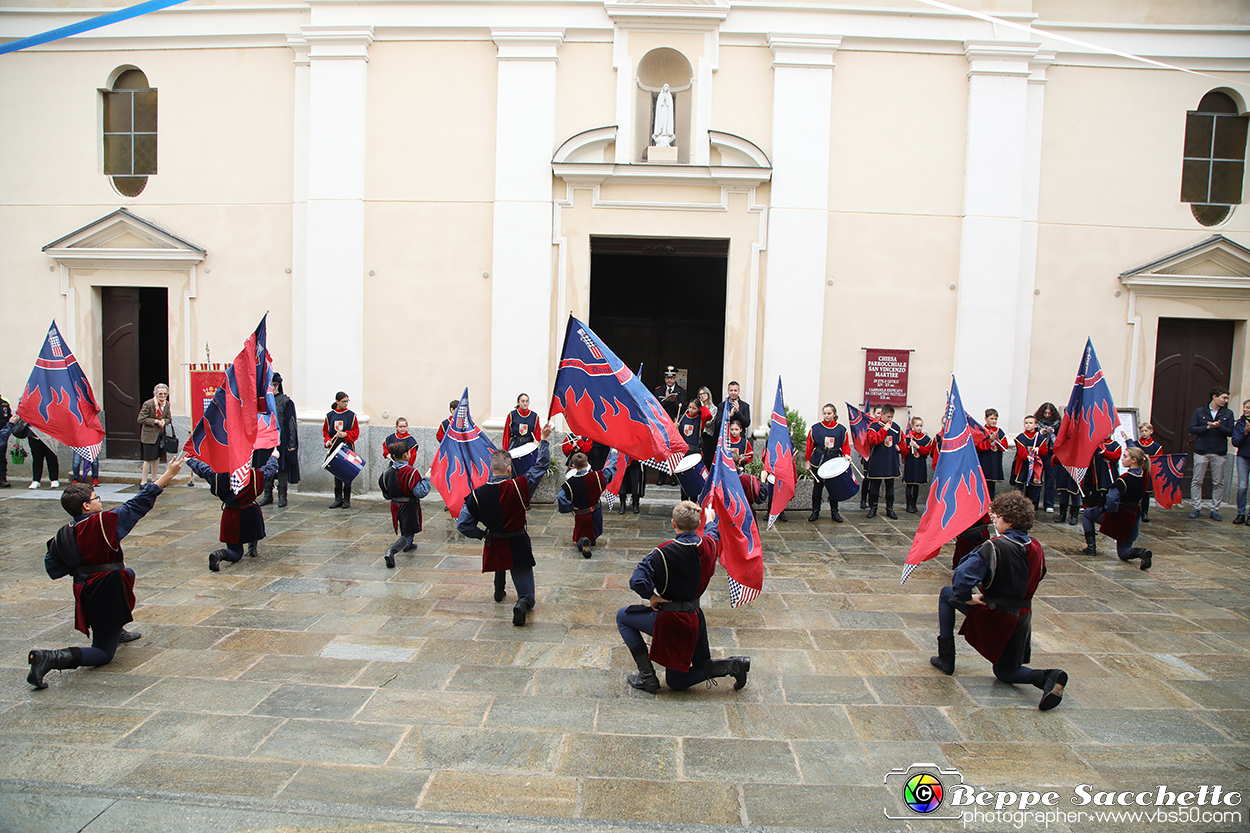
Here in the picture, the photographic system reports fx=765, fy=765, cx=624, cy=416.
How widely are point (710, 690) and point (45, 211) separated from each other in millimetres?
14094

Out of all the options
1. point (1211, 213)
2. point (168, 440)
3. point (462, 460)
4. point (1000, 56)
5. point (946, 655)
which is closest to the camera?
point (946, 655)

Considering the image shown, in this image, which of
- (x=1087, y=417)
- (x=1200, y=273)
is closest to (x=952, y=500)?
(x=1087, y=417)

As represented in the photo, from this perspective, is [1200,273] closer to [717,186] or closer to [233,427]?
[717,186]

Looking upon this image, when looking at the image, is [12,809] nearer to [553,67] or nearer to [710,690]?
[710,690]

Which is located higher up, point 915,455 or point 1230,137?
point 1230,137

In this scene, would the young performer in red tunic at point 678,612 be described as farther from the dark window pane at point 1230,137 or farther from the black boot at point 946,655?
the dark window pane at point 1230,137

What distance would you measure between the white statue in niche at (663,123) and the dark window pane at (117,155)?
9031 millimetres

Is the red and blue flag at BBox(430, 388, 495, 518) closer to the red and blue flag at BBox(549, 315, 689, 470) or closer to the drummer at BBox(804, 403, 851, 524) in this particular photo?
the red and blue flag at BBox(549, 315, 689, 470)

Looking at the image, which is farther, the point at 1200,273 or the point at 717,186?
the point at 1200,273

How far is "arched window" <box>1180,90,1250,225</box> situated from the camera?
41.1 feet

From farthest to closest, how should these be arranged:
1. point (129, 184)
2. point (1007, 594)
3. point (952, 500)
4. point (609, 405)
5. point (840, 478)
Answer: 1. point (129, 184)
2. point (840, 478)
3. point (609, 405)
4. point (952, 500)
5. point (1007, 594)

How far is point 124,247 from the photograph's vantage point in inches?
512

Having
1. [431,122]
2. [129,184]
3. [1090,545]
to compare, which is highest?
[431,122]

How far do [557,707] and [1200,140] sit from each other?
1402 centimetres
